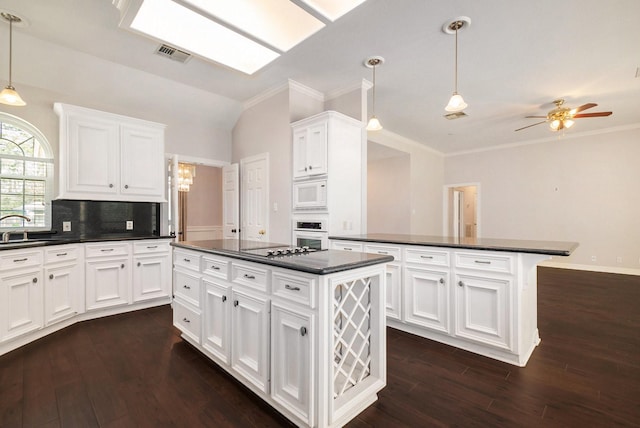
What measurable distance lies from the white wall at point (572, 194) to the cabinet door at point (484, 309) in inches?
222

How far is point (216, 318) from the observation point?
226 centimetres

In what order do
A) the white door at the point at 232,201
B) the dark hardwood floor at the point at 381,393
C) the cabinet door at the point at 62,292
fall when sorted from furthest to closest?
the white door at the point at 232,201 → the cabinet door at the point at 62,292 → the dark hardwood floor at the point at 381,393

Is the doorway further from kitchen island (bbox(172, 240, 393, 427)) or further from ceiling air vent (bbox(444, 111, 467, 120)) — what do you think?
kitchen island (bbox(172, 240, 393, 427))

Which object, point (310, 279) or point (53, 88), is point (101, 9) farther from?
point (310, 279)

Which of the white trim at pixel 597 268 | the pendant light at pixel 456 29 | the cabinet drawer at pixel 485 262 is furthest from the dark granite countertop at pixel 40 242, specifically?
the white trim at pixel 597 268

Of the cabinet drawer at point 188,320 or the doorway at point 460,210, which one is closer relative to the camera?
the cabinet drawer at point 188,320

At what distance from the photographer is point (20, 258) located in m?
2.60

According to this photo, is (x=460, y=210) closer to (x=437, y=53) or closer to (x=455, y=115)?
(x=455, y=115)

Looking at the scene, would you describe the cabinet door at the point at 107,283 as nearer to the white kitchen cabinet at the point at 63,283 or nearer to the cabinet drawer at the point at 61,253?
the white kitchen cabinet at the point at 63,283

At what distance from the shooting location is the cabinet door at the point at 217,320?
2111 millimetres

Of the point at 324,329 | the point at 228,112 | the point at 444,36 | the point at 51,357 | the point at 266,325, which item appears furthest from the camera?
the point at 228,112

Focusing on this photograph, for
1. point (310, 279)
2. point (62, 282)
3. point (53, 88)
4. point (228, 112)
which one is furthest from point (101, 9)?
point (310, 279)

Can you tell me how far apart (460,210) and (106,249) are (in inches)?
346

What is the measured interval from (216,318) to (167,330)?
1.18m
